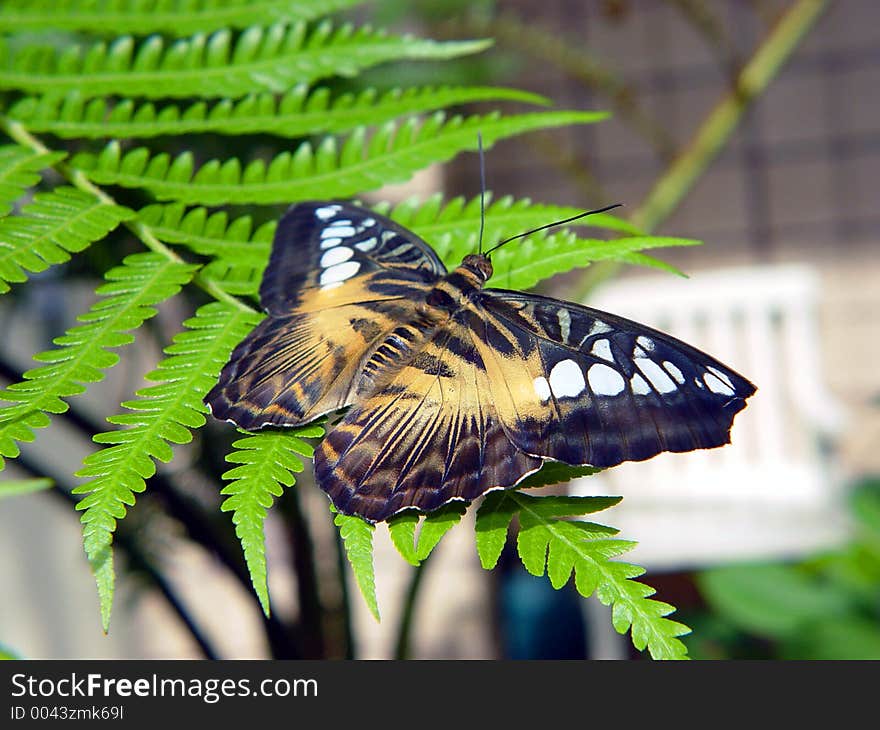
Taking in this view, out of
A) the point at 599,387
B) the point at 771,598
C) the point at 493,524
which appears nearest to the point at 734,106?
the point at 599,387

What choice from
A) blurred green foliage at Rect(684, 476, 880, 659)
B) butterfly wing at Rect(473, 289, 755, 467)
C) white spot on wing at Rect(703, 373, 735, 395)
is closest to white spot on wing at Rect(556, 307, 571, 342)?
butterfly wing at Rect(473, 289, 755, 467)

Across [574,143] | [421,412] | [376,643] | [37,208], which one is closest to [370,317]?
[421,412]

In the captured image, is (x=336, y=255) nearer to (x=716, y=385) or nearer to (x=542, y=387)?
(x=542, y=387)

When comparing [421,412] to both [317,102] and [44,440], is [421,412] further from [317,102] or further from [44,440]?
[44,440]

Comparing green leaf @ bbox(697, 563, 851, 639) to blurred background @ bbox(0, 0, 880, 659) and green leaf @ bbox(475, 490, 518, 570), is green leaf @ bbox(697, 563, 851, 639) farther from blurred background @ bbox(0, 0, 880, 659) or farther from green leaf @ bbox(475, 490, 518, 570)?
green leaf @ bbox(475, 490, 518, 570)

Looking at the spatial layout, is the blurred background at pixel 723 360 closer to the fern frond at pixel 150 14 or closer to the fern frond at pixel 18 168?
the fern frond at pixel 150 14

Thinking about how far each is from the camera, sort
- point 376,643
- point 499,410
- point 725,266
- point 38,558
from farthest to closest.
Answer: point 725,266 → point 376,643 → point 38,558 → point 499,410

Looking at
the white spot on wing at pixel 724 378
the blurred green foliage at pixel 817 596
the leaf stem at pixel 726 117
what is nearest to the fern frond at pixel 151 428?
the white spot on wing at pixel 724 378
